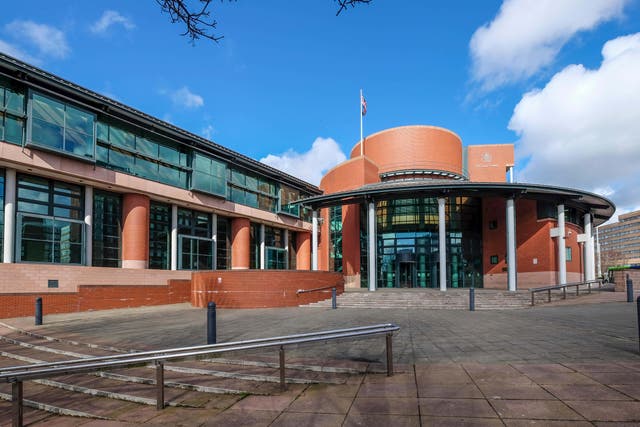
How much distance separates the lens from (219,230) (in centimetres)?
3080

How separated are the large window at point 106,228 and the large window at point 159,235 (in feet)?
6.98

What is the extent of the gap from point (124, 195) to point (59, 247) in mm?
4778

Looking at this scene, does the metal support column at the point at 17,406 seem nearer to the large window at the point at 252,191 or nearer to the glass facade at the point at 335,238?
the large window at the point at 252,191

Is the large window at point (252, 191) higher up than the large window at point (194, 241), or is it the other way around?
the large window at point (252, 191)

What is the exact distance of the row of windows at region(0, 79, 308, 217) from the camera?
18016mm

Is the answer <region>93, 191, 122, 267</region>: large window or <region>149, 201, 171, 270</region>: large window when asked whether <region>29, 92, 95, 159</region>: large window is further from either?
<region>149, 201, 171, 270</region>: large window

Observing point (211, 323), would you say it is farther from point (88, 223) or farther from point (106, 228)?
point (106, 228)

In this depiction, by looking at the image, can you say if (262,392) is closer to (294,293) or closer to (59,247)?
(294,293)

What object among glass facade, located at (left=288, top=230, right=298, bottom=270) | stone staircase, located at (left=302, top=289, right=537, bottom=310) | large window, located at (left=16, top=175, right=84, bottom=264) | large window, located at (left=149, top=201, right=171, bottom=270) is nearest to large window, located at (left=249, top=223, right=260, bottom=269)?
glass facade, located at (left=288, top=230, right=298, bottom=270)

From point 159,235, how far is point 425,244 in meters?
19.5

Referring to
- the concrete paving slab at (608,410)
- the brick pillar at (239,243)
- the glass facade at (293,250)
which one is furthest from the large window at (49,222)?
the concrete paving slab at (608,410)

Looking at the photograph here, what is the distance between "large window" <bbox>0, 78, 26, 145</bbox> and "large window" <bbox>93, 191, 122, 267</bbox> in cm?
494

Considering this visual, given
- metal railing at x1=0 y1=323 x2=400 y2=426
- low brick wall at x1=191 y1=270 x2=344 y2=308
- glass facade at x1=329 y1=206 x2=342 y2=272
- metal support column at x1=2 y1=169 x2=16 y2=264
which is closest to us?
metal railing at x1=0 y1=323 x2=400 y2=426

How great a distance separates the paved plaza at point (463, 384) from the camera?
14.6ft
